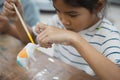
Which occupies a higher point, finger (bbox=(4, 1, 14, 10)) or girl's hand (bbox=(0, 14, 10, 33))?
finger (bbox=(4, 1, 14, 10))

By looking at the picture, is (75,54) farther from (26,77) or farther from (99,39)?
(26,77)

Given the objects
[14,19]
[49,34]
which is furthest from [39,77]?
[14,19]

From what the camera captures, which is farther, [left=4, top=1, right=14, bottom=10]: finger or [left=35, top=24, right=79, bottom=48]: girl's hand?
[left=4, top=1, right=14, bottom=10]: finger

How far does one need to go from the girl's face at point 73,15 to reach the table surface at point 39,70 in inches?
5.8

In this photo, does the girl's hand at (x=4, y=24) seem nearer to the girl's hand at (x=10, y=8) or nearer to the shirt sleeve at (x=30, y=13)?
the girl's hand at (x=10, y=8)

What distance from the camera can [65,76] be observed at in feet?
2.71

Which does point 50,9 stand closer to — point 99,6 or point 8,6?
point 8,6

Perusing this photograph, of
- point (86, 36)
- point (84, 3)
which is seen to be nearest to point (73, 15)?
point (84, 3)

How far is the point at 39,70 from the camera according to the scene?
87cm

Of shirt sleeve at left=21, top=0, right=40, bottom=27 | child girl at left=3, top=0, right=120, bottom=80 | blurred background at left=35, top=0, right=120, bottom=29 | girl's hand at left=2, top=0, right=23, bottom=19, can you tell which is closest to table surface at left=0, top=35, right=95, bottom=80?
child girl at left=3, top=0, right=120, bottom=80

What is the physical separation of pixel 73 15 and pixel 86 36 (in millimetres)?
174

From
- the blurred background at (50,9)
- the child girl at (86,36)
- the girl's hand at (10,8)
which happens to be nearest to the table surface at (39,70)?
the child girl at (86,36)

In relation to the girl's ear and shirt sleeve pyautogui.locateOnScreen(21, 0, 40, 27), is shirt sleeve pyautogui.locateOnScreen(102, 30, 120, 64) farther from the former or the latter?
shirt sleeve pyautogui.locateOnScreen(21, 0, 40, 27)

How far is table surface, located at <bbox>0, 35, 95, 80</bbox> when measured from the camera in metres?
0.83
